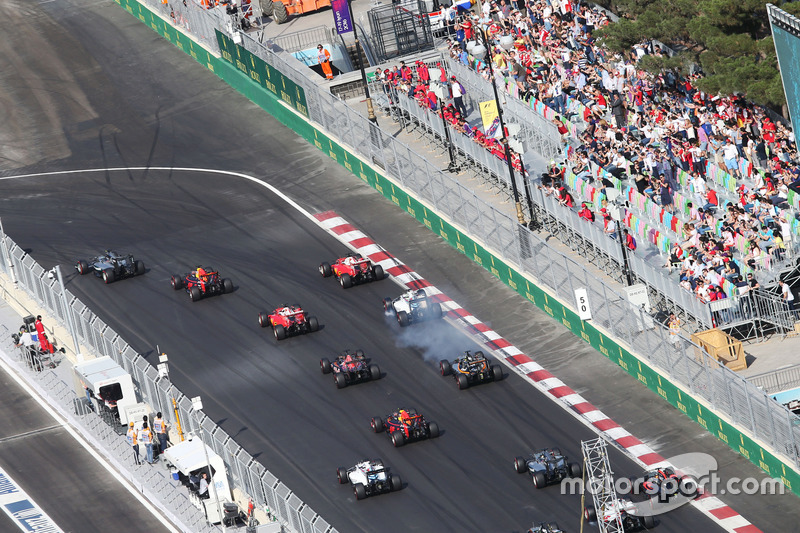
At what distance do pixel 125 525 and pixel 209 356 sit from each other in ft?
25.7

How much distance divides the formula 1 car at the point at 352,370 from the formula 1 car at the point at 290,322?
2.59 meters

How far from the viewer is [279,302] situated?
57.9 metres

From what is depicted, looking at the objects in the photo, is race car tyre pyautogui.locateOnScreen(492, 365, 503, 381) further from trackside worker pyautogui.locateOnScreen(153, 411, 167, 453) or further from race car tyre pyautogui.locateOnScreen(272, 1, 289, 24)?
race car tyre pyautogui.locateOnScreen(272, 1, 289, 24)

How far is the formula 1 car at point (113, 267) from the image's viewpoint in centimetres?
5972

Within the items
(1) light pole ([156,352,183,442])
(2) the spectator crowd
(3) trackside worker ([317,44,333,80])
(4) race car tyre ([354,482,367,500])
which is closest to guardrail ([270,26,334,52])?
(3) trackside worker ([317,44,333,80])

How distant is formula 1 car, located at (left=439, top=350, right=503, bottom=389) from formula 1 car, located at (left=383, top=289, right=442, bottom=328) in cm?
306

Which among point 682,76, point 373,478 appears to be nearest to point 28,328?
point 373,478

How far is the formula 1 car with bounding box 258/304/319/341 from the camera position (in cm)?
5594

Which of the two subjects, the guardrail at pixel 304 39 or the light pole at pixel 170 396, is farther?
the guardrail at pixel 304 39

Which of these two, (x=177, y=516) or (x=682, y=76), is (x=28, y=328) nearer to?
(x=177, y=516)

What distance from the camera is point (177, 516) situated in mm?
49406

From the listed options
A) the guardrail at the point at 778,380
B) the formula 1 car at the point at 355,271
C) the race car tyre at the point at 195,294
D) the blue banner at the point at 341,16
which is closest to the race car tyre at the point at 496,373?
the formula 1 car at the point at 355,271

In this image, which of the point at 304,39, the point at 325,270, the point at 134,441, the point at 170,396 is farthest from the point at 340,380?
the point at 304,39

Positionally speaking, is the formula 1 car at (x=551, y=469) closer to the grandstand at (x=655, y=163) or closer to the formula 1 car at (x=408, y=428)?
the formula 1 car at (x=408, y=428)
